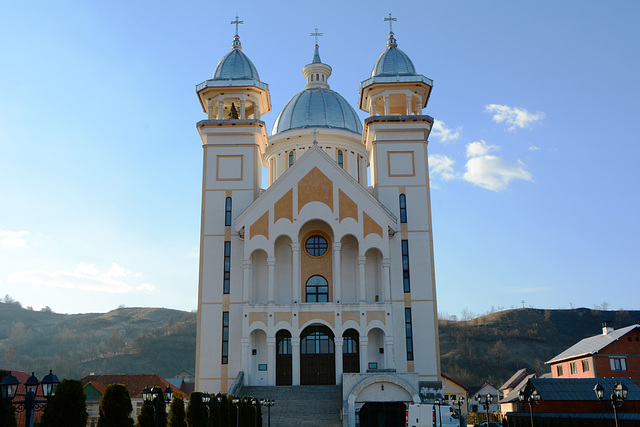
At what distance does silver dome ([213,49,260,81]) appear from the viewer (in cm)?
4209

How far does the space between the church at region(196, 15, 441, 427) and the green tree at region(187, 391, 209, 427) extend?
12.2 meters

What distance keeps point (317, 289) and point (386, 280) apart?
13.7ft

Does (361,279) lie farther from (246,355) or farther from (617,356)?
(617,356)

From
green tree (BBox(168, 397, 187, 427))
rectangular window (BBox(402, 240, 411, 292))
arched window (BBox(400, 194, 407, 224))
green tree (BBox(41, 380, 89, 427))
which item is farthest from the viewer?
arched window (BBox(400, 194, 407, 224))

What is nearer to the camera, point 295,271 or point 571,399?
point 571,399

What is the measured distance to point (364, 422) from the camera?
3095cm

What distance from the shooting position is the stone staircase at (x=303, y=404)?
99.7 feet

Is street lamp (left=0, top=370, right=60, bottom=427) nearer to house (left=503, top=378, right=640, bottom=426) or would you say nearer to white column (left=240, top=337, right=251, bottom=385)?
white column (left=240, top=337, right=251, bottom=385)

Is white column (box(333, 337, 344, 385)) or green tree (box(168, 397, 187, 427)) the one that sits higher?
white column (box(333, 337, 344, 385))

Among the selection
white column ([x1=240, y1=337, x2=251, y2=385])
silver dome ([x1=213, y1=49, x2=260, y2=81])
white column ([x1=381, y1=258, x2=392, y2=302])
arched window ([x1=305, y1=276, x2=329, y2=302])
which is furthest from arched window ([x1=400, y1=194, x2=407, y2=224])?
silver dome ([x1=213, y1=49, x2=260, y2=81])

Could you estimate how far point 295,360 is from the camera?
35406mm

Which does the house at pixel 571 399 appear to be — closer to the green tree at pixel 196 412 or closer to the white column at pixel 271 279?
the white column at pixel 271 279

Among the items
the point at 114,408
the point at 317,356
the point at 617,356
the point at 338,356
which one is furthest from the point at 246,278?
the point at 617,356

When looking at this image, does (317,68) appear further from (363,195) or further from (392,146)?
(363,195)
